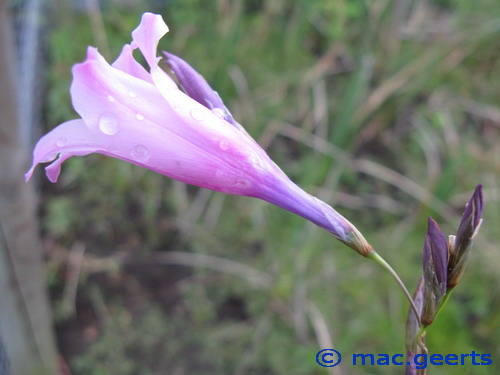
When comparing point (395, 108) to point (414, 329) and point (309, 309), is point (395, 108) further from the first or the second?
point (414, 329)

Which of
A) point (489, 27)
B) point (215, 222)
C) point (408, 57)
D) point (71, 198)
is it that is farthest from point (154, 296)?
point (489, 27)

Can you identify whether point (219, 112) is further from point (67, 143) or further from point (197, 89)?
point (67, 143)

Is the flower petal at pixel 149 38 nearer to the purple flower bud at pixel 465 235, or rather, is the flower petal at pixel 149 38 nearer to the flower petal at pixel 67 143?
the flower petal at pixel 67 143

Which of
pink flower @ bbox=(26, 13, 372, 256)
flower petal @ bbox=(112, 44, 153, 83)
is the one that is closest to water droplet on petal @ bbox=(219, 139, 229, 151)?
pink flower @ bbox=(26, 13, 372, 256)

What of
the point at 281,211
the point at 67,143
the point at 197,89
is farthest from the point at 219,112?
the point at 281,211

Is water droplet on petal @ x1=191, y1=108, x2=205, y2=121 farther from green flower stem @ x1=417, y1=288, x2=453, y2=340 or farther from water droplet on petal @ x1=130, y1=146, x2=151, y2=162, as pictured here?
green flower stem @ x1=417, y1=288, x2=453, y2=340

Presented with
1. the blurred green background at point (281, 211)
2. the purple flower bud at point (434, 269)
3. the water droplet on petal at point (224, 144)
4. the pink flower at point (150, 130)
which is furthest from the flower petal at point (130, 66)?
the blurred green background at point (281, 211)
